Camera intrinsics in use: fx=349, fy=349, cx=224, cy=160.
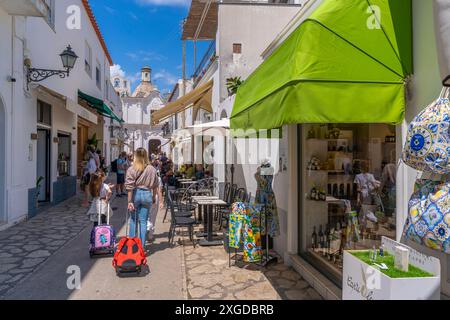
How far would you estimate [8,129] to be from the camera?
25.8 feet

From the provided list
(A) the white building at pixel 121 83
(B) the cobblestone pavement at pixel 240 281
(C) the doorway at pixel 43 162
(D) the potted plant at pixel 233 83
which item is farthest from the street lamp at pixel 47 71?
(A) the white building at pixel 121 83

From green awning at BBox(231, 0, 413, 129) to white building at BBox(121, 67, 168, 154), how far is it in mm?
39708

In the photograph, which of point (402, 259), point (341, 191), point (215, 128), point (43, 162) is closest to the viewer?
point (402, 259)

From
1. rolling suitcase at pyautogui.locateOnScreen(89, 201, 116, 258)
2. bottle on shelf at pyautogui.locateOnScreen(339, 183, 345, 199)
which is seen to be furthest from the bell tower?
bottle on shelf at pyautogui.locateOnScreen(339, 183, 345, 199)

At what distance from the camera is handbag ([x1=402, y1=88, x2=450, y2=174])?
2.42m

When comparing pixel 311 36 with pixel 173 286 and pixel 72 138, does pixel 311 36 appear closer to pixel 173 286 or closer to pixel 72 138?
pixel 173 286

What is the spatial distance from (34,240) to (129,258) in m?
3.06

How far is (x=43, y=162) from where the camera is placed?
10938 mm

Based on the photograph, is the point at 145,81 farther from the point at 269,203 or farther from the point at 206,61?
the point at 269,203

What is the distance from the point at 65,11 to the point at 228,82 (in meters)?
6.60

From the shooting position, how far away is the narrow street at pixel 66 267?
443 cm

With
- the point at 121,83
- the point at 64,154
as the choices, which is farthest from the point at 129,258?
the point at 121,83

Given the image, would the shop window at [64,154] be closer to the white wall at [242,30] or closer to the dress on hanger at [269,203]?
the white wall at [242,30]

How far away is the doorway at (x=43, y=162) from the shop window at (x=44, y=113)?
0.98 feet
